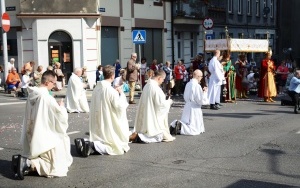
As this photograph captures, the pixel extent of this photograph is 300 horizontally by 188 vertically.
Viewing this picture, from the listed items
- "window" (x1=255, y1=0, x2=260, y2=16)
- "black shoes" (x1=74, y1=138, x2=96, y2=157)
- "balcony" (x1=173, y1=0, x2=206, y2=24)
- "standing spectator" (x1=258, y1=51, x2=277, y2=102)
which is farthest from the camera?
"window" (x1=255, y1=0, x2=260, y2=16)

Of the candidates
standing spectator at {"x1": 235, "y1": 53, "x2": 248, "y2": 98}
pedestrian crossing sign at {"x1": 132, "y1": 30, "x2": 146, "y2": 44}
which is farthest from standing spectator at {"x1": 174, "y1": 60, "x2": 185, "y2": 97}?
standing spectator at {"x1": 235, "y1": 53, "x2": 248, "y2": 98}

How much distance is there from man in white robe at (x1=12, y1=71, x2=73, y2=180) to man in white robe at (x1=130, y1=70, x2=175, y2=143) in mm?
2767

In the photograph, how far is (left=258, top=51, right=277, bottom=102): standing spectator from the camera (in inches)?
739

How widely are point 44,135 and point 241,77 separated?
13.4m

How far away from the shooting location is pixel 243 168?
26.7 ft

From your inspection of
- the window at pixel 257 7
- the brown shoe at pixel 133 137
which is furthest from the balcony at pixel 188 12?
the brown shoe at pixel 133 137

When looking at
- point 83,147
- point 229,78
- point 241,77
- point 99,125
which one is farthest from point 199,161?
point 241,77

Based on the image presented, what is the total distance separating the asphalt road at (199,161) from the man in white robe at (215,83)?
10.1 feet

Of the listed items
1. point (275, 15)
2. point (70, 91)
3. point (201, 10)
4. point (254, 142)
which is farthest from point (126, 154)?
point (275, 15)

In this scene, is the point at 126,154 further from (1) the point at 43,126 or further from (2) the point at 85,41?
(2) the point at 85,41

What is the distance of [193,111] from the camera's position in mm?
11547

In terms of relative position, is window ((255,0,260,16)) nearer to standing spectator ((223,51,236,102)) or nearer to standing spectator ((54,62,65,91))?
standing spectator ((54,62,65,91))

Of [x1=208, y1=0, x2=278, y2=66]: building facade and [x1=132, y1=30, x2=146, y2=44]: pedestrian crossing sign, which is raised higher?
[x1=208, y1=0, x2=278, y2=66]: building facade

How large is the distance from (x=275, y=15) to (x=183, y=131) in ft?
130
